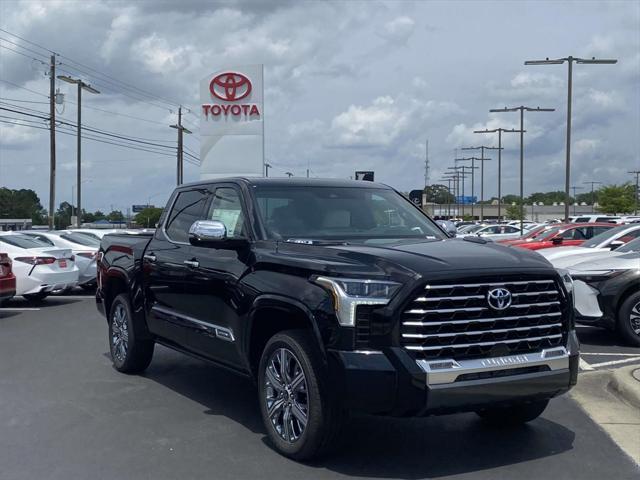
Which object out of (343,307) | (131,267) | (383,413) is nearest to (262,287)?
(343,307)

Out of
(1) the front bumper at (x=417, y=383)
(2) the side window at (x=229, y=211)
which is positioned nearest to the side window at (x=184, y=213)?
(2) the side window at (x=229, y=211)

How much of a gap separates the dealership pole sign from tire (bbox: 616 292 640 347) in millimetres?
17504

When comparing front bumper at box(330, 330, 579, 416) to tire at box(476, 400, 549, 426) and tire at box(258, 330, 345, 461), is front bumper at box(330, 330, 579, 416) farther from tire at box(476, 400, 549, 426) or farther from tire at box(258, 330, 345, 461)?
tire at box(476, 400, 549, 426)

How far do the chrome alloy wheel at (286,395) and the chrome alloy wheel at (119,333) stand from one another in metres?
3.20

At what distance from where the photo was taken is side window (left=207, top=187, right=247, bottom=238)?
6686mm

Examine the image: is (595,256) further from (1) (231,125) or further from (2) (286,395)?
(1) (231,125)

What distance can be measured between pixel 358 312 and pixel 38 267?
12561 mm

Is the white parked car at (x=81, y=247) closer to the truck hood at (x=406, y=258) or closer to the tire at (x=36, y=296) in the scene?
the tire at (x=36, y=296)

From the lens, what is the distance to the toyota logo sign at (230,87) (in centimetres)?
2661

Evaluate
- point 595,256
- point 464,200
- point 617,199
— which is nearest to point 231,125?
point 595,256

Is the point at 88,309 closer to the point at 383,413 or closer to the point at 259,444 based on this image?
the point at 259,444

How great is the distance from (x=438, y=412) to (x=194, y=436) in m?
2.21

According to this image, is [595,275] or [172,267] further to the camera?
[595,275]

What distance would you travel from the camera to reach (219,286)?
21.4 feet
